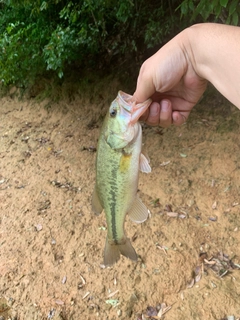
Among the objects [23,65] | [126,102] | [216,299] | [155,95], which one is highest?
[126,102]

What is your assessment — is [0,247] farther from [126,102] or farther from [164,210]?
[126,102]

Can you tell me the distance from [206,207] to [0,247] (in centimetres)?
236

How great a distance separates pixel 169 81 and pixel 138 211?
0.85m

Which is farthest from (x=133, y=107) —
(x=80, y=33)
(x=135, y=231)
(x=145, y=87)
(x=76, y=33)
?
(x=76, y=33)

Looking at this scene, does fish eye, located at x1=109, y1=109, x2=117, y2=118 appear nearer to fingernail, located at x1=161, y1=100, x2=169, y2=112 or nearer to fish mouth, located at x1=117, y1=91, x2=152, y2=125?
A: fish mouth, located at x1=117, y1=91, x2=152, y2=125

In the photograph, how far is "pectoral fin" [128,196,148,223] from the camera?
2.09 m

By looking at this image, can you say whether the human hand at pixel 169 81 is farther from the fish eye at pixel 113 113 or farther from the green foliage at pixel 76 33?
the green foliage at pixel 76 33

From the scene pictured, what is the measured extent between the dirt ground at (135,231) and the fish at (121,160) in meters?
1.55

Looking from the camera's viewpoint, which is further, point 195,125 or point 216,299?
point 195,125

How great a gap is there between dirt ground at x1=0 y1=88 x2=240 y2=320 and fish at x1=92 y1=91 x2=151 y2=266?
1.55 m

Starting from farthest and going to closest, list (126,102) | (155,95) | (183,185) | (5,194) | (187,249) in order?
(5,194), (183,185), (187,249), (155,95), (126,102)

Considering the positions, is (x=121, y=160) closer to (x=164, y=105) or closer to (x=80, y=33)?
(x=164, y=105)

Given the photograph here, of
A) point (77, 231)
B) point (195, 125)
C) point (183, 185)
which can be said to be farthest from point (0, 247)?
point (195, 125)

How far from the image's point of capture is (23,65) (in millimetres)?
5648
